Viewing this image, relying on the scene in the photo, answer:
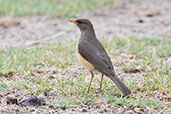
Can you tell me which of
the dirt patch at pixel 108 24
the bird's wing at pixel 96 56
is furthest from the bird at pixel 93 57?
the dirt patch at pixel 108 24

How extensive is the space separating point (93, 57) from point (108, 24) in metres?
5.89

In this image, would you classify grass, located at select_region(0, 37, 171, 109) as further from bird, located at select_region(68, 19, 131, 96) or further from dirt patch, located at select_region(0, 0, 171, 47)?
dirt patch, located at select_region(0, 0, 171, 47)

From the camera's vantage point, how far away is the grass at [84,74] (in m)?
6.04

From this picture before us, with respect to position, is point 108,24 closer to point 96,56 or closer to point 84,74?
point 84,74

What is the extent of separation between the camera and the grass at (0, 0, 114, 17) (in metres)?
12.8

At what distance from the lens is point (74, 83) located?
6.72 metres

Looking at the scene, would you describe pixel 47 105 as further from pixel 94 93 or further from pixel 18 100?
pixel 94 93

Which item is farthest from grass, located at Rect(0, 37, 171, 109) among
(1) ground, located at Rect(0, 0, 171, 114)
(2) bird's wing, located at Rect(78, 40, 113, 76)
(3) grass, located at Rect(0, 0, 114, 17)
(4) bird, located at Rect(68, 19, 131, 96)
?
(3) grass, located at Rect(0, 0, 114, 17)

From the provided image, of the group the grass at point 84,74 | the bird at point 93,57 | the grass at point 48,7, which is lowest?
the grass at point 84,74

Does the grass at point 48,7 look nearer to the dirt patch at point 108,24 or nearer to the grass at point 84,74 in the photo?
the dirt patch at point 108,24

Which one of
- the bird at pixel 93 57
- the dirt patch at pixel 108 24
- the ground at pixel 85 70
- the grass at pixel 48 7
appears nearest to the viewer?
the ground at pixel 85 70

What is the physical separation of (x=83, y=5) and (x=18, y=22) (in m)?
2.68

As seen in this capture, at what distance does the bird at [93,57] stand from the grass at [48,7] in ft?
17.7

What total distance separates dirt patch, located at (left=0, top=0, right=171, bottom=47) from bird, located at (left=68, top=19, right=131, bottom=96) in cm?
358
